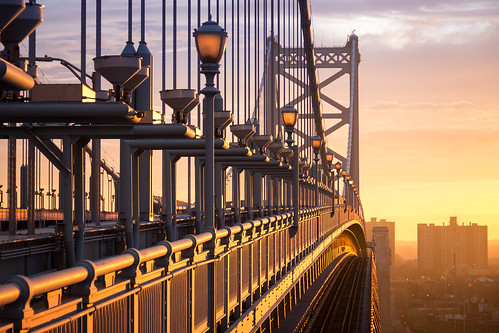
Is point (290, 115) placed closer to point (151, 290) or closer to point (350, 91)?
point (151, 290)

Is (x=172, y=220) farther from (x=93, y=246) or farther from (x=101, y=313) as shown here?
(x=101, y=313)

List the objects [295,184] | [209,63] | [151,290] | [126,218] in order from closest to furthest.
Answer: [151,290]
[126,218]
[209,63]
[295,184]

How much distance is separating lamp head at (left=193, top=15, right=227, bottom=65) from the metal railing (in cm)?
214

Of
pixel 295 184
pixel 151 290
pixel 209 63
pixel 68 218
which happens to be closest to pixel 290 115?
pixel 295 184

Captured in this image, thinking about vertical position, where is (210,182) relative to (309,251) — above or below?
above

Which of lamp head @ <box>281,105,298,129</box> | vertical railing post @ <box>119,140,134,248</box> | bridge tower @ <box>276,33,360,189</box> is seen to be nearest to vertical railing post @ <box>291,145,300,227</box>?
lamp head @ <box>281,105,298,129</box>

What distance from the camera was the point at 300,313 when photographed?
2778 centimetres

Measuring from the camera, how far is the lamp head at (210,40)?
12.6 m

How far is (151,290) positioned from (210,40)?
5.04m

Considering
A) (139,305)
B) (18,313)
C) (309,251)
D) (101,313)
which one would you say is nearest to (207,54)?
(139,305)

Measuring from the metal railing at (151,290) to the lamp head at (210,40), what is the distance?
2136 millimetres

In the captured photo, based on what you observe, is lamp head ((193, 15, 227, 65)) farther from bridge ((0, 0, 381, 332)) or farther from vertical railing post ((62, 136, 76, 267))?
vertical railing post ((62, 136, 76, 267))

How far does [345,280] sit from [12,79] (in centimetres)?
5605

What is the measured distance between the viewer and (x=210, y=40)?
12.7 m
